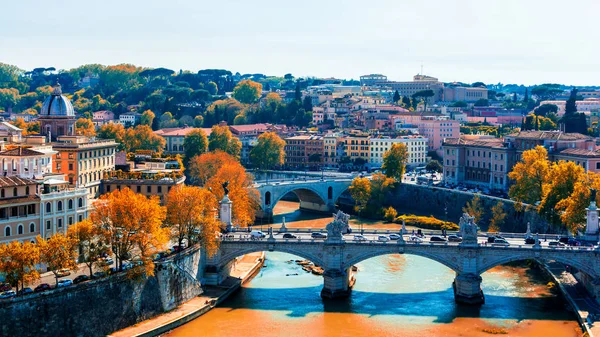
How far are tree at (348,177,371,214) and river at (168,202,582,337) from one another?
26124 mm

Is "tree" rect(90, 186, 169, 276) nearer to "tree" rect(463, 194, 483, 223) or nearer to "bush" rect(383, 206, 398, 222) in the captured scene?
"tree" rect(463, 194, 483, 223)

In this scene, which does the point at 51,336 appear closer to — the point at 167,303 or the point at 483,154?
the point at 167,303

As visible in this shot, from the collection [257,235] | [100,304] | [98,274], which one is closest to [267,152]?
[257,235]

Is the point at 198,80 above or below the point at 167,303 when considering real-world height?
above

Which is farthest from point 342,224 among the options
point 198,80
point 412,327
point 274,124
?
point 198,80

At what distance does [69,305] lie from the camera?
39875 millimetres

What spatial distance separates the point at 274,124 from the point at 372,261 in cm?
7479

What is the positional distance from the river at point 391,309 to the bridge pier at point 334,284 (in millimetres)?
495

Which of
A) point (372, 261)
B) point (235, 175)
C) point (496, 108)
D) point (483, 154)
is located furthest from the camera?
point (496, 108)

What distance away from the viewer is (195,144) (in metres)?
101

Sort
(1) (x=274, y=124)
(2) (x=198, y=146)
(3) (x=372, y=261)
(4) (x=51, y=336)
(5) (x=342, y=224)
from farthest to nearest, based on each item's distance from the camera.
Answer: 1. (1) (x=274, y=124)
2. (2) (x=198, y=146)
3. (3) (x=372, y=261)
4. (5) (x=342, y=224)
5. (4) (x=51, y=336)

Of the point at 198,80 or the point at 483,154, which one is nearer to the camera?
the point at 483,154

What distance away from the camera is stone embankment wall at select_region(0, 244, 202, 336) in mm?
38281

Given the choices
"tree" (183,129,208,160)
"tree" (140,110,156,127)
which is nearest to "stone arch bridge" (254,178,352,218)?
"tree" (183,129,208,160)
